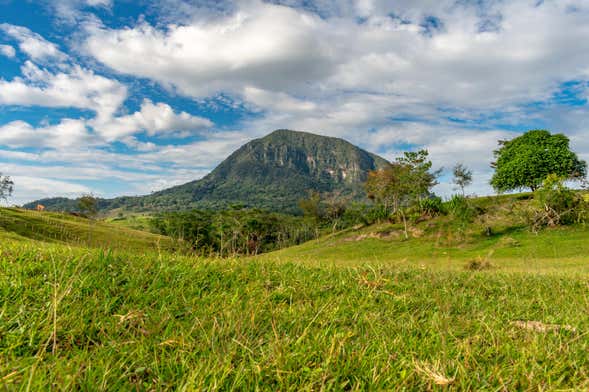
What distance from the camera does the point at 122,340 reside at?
7.68 feet

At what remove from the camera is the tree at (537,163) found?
5687 cm

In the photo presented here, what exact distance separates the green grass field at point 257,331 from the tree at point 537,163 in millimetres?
65745

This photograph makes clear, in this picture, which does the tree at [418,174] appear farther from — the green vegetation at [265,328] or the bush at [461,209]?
the green vegetation at [265,328]

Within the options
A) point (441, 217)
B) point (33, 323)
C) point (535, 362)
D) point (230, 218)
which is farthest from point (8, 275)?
point (230, 218)

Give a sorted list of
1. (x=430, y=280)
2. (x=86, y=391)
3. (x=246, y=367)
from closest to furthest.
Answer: (x=86, y=391)
(x=246, y=367)
(x=430, y=280)

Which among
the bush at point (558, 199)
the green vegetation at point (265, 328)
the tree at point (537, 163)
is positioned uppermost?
the tree at point (537, 163)

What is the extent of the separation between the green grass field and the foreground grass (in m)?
0.01

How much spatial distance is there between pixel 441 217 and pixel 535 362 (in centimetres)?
6171

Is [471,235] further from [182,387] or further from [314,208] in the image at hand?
[314,208]

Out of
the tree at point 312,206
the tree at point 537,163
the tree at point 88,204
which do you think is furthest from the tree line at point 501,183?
the tree at point 312,206

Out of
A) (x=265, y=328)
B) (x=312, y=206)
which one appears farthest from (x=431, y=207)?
(x=265, y=328)

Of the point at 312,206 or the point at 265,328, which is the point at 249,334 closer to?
the point at 265,328

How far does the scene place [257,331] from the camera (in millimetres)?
2578

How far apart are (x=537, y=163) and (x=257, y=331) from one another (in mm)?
70887
